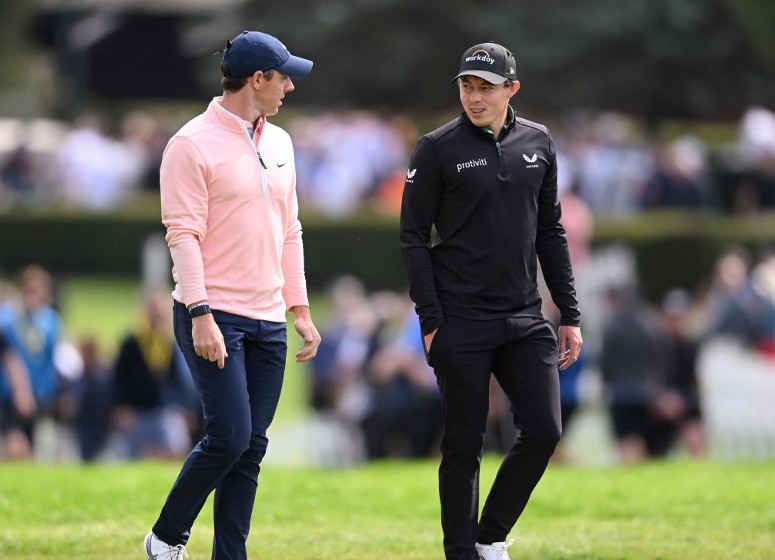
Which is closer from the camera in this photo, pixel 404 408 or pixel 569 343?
pixel 569 343

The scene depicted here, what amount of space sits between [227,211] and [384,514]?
336 cm

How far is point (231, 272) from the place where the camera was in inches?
266

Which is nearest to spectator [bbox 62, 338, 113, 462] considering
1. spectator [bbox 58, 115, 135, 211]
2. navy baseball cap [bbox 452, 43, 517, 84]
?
navy baseball cap [bbox 452, 43, 517, 84]

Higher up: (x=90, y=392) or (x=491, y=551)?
(x=491, y=551)

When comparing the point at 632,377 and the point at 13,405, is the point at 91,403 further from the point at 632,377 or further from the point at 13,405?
the point at 632,377

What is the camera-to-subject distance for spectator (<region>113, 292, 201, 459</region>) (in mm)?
14570

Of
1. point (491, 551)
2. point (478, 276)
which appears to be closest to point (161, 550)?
point (491, 551)

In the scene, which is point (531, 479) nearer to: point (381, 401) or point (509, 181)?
point (509, 181)

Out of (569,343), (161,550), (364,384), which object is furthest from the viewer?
(364,384)

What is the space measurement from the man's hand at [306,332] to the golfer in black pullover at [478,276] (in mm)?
479

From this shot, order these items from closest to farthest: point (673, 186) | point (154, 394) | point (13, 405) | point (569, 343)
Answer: point (569, 343) < point (154, 394) < point (13, 405) < point (673, 186)

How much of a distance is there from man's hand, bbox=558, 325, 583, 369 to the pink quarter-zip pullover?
4.13 ft

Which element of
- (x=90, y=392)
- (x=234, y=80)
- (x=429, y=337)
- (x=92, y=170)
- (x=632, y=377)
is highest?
(x=234, y=80)

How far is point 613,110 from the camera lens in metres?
37.8
